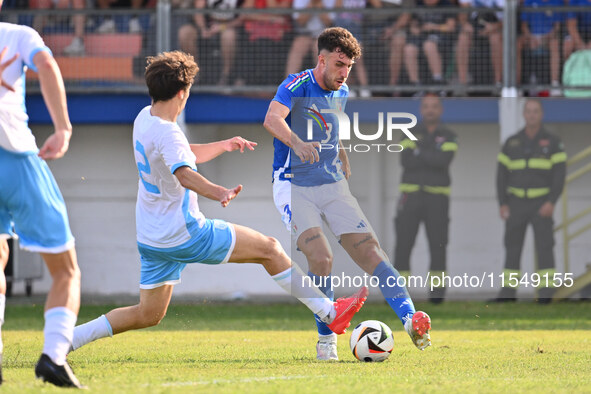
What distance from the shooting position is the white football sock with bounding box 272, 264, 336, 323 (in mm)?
6977

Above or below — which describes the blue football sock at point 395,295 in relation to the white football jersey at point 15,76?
below

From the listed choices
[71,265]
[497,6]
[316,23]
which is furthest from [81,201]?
[71,265]

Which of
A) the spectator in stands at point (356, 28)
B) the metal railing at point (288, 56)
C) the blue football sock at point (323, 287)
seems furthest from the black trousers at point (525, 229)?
the blue football sock at point (323, 287)

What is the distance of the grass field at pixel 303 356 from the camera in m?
5.70

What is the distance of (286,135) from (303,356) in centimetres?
173

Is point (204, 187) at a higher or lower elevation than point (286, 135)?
lower

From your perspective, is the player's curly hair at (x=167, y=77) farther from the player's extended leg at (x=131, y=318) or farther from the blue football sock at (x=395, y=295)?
the blue football sock at (x=395, y=295)

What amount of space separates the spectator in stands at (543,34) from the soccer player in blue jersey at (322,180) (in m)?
7.48

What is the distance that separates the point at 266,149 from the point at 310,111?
852cm

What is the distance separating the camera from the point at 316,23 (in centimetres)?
1506

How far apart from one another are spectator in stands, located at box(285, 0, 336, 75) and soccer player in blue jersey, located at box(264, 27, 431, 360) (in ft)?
22.5

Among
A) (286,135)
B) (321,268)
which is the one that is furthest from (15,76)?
(321,268)

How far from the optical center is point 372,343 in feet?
23.7

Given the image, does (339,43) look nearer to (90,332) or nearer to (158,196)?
(158,196)
